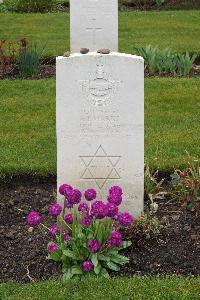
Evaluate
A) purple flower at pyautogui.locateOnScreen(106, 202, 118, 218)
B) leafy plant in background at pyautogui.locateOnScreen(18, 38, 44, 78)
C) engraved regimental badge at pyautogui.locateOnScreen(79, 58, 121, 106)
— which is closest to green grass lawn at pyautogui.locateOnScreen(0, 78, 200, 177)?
leafy plant in background at pyautogui.locateOnScreen(18, 38, 44, 78)

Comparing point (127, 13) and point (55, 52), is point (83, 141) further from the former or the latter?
point (127, 13)

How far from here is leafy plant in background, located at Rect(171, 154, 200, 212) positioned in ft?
17.6

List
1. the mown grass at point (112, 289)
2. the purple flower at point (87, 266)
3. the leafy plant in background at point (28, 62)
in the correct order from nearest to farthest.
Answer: the mown grass at point (112, 289) → the purple flower at point (87, 266) → the leafy plant in background at point (28, 62)

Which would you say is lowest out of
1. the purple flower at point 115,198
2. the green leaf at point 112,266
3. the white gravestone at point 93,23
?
the green leaf at point 112,266

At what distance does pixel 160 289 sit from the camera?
4223 millimetres

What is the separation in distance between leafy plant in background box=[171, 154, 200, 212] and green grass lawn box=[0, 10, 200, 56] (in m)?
5.51

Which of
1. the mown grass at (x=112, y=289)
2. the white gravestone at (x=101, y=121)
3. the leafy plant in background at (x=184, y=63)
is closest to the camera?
the mown grass at (x=112, y=289)

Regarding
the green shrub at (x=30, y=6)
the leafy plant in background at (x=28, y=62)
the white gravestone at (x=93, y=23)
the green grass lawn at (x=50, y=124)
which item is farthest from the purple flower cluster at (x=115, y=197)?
the green shrub at (x=30, y=6)

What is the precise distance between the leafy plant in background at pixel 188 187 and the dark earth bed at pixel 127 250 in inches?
2.9

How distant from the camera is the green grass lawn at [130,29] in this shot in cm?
1163

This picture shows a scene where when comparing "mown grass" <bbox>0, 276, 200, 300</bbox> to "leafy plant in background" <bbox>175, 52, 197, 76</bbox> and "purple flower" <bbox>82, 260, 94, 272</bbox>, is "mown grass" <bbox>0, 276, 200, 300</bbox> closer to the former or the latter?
"purple flower" <bbox>82, 260, 94, 272</bbox>

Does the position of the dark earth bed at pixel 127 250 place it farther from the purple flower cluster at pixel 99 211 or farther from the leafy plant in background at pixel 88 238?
the purple flower cluster at pixel 99 211

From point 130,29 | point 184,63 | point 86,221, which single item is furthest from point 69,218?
point 130,29

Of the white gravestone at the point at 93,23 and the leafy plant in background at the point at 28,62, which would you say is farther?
the leafy plant in background at the point at 28,62
